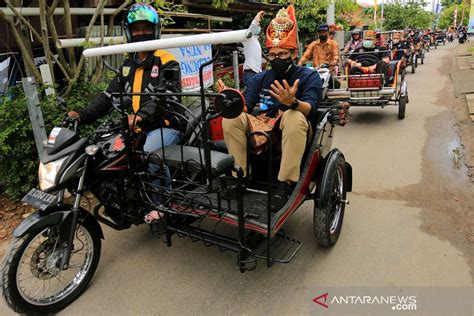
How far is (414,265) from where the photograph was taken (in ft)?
10.5

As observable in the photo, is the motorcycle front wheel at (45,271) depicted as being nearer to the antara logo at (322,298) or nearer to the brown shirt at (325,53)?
the antara logo at (322,298)

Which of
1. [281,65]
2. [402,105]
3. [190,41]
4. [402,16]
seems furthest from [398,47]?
[402,16]

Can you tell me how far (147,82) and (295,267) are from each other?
1.96m

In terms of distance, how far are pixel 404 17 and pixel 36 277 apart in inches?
1420

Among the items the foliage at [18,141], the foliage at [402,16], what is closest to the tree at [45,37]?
the foliage at [18,141]

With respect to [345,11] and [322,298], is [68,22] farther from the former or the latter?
[345,11]

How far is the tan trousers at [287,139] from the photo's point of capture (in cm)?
295

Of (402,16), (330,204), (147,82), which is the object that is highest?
(402,16)

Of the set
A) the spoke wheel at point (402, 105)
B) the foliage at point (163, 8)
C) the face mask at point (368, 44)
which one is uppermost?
the foliage at point (163, 8)

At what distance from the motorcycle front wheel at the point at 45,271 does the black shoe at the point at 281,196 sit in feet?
4.52

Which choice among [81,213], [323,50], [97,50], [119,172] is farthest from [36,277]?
[323,50]

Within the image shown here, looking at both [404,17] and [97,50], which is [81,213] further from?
[404,17]

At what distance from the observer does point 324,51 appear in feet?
28.5

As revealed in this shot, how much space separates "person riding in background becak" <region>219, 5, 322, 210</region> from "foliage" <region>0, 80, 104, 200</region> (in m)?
2.31
